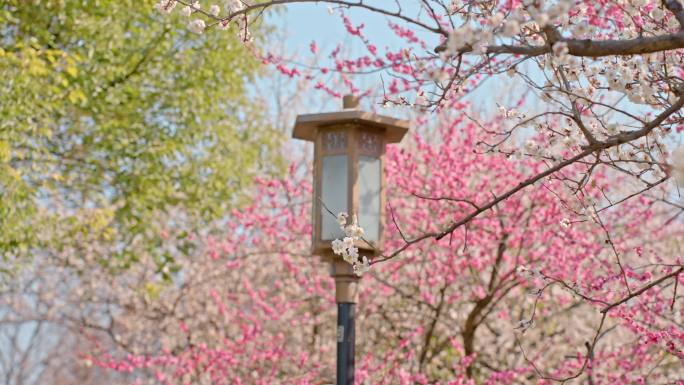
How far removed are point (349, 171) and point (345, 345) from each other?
0.90 meters

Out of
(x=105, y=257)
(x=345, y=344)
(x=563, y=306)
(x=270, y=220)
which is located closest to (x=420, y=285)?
(x=563, y=306)

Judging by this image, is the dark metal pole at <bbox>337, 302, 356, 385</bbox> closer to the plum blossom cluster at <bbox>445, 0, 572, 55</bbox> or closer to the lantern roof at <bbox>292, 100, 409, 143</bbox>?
the lantern roof at <bbox>292, 100, 409, 143</bbox>

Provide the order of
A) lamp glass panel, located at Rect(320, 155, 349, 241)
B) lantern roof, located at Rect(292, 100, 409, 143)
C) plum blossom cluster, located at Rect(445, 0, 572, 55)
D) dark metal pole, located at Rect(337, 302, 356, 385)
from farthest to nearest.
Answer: lantern roof, located at Rect(292, 100, 409, 143)
lamp glass panel, located at Rect(320, 155, 349, 241)
dark metal pole, located at Rect(337, 302, 356, 385)
plum blossom cluster, located at Rect(445, 0, 572, 55)

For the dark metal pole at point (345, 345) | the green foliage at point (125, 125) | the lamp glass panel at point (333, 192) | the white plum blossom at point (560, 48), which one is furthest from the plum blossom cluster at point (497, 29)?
the green foliage at point (125, 125)

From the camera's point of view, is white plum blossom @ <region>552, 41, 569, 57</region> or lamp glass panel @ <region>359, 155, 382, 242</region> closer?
white plum blossom @ <region>552, 41, 569, 57</region>

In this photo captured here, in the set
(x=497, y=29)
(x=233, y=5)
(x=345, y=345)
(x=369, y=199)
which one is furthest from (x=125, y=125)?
(x=497, y=29)

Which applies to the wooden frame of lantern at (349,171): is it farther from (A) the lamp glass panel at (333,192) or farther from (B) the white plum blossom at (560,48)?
(B) the white plum blossom at (560,48)

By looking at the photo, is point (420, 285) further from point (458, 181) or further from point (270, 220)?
point (270, 220)

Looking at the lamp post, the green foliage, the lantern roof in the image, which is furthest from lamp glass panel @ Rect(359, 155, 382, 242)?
the green foliage

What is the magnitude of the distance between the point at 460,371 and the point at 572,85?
3735 mm

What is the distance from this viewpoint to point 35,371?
17.2 metres

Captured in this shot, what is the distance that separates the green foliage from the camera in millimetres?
8703

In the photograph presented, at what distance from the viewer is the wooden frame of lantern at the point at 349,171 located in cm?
439

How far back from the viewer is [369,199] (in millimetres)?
4441
